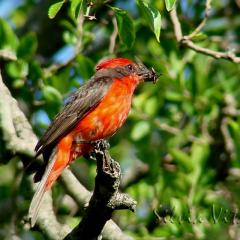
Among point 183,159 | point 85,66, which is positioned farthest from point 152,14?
point 183,159

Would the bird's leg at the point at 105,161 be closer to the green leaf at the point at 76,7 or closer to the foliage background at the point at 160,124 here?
the green leaf at the point at 76,7

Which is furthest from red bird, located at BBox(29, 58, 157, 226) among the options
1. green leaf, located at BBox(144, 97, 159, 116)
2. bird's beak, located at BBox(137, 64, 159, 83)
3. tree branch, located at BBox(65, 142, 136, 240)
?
tree branch, located at BBox(65, 142, 136, 240)

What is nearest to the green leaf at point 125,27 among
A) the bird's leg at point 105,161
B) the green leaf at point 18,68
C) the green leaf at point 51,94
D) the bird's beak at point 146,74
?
the bird's leg at point 105,161

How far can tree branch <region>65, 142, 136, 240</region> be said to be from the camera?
16.4 feet

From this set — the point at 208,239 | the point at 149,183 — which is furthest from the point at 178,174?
the point at 208,239

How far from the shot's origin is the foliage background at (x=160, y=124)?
7422mm

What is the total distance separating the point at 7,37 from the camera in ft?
24.6

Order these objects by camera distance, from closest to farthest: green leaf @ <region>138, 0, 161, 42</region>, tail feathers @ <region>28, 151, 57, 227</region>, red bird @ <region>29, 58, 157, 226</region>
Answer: green leaf @ <region>138, 0, 161, 42</region>
tail feathers @ <region>28, 151, 57, 227</region>
red bird @ <region>29, 58, 157, 226</region>

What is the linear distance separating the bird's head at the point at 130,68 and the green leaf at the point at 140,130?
738 millimetres

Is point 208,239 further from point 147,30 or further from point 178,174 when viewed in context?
point 147,30

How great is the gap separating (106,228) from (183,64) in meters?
2.66

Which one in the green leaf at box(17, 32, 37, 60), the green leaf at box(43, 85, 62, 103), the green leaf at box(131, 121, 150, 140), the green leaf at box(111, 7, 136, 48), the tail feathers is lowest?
the green leaf at box(131, 121, 150, 140)

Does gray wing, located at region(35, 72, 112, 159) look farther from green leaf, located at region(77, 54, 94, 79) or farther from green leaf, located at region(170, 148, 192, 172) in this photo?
green leaf, located at region(170, 148, 192, 172)

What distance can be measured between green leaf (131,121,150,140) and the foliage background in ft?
0.03
